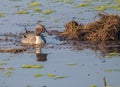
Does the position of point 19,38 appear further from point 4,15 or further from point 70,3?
point 70,3

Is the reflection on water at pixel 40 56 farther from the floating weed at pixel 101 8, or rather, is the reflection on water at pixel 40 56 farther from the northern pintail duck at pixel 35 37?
the floating weed at pixel 101 8

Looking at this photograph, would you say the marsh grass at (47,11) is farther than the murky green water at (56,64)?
Yes

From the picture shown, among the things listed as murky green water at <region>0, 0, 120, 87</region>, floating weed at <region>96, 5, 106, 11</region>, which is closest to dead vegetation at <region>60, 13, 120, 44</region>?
murky green water at <region>0, 0, 120, 87</region>

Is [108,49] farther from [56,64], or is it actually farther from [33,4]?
[33,4]

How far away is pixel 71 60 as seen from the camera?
1550cm

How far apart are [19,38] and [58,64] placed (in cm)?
372

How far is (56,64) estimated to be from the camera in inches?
595

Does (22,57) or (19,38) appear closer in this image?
(22,57)

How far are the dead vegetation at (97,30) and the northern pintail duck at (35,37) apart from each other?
0.77 meters

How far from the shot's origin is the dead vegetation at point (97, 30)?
18031mm

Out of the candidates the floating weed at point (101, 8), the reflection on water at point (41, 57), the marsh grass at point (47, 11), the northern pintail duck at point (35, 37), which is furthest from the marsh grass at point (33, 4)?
→ the reflection on water at point (41, 57)

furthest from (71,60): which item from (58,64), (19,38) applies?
(19,38)

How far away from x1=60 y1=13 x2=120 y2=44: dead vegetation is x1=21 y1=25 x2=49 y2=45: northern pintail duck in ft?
2.53

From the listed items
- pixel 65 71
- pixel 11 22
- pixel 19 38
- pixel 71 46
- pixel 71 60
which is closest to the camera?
pixel 65 71
